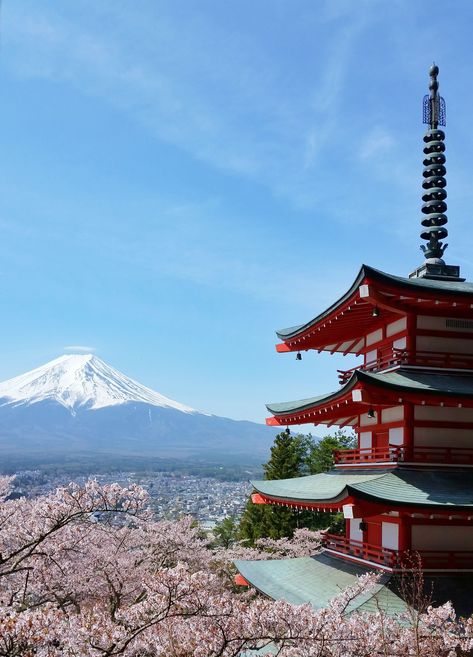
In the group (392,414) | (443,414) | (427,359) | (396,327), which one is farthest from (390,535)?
(396,327)

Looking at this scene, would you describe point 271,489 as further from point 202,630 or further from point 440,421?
point 202,630

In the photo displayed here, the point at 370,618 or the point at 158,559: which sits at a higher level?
the point at 370,618

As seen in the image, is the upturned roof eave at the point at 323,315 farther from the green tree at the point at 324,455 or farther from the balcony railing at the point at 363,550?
the green tree at the point at 324,455

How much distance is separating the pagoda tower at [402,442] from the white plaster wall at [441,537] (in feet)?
0.07

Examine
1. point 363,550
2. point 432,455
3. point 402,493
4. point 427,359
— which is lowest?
point 363,550

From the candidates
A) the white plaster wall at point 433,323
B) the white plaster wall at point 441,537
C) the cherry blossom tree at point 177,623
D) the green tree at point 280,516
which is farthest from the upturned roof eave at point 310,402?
the green tree at point 280,516

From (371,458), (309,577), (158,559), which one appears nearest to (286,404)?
(371,458)

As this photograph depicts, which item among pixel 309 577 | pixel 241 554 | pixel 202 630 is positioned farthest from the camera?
pixel 241 554

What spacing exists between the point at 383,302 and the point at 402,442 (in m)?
3.05

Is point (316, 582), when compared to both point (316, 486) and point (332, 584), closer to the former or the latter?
point (332, 584)

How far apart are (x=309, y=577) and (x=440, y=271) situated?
7.98 metres

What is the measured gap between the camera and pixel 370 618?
9.39 meters

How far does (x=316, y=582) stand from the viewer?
13766 mm

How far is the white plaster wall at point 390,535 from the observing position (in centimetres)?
1263
